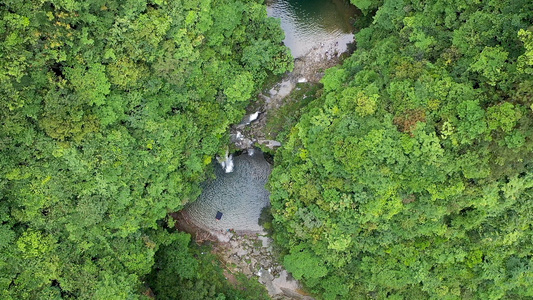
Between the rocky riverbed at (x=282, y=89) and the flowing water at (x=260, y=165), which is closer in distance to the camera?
the rocky riverbed at (x=282, y=89)

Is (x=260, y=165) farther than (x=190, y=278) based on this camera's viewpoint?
Yes

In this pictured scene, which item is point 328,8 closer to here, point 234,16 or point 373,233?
point 234,16

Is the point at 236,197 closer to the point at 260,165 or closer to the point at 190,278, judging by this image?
the point at 260,165

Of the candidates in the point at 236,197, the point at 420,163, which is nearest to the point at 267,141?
Result: the point at 236,197

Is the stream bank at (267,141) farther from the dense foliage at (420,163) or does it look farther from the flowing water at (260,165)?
the dense foliage at (420,163)

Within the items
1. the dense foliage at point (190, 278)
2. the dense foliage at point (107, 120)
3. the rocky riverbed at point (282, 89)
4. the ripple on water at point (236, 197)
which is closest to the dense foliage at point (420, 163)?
the rocky riverbed at point (282, 89)

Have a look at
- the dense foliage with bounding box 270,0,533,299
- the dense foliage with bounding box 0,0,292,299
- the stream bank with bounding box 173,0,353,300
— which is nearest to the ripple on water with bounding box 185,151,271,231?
the stream bank with bounding box 173,0,353,300
